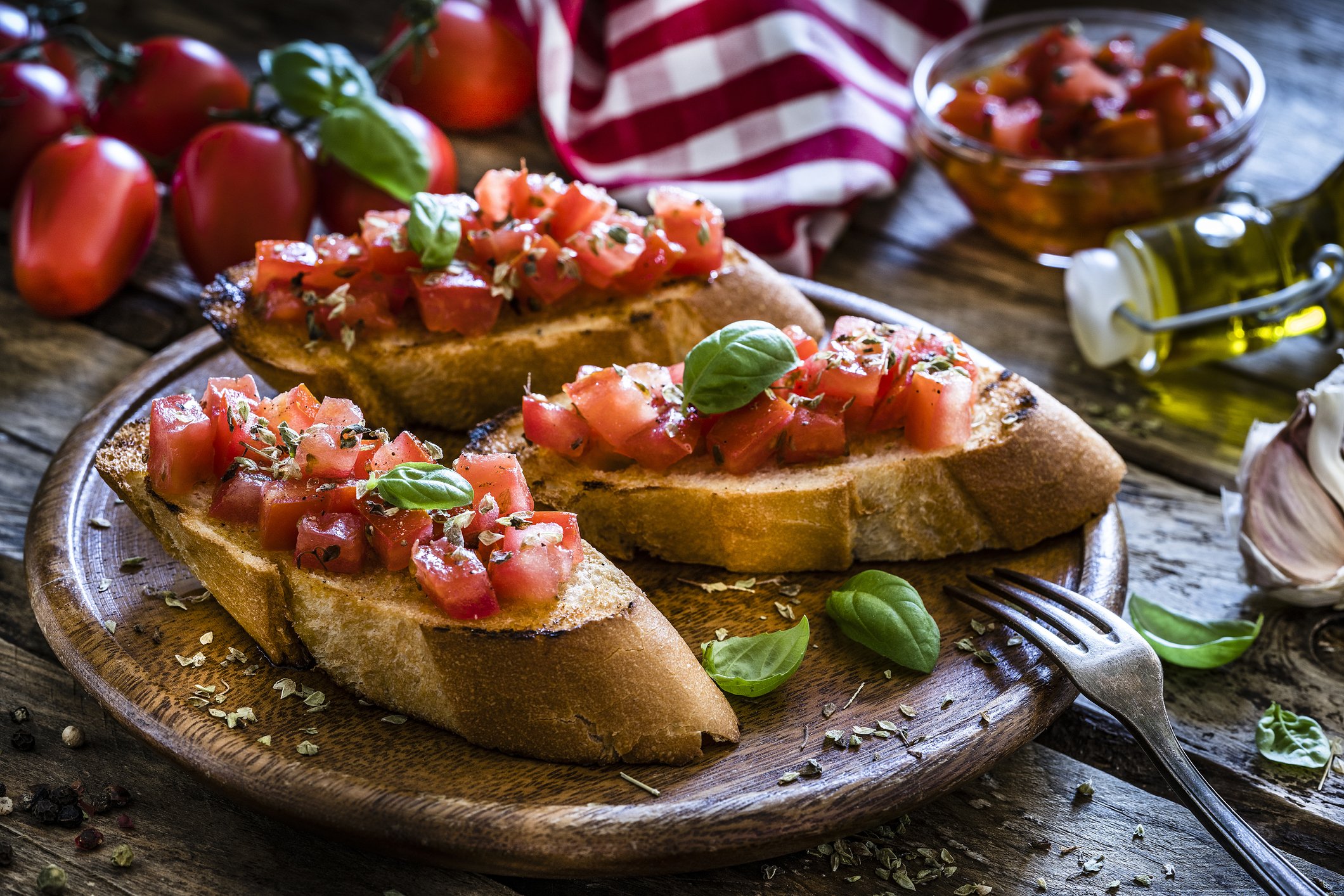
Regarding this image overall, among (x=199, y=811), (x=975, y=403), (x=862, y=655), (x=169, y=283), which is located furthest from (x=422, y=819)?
(x=169, y=283)

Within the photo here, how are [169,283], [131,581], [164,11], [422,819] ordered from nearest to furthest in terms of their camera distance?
[422,819] → [131,581] → [169,283] → [164,11]

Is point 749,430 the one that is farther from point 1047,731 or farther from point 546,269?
point 1047,731

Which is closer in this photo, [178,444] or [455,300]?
[178,444]

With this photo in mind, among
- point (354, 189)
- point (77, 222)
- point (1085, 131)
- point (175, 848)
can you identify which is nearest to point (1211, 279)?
point (1085, 131)

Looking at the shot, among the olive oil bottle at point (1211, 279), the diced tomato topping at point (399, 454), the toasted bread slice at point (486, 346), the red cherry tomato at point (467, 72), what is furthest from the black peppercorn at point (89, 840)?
the red cherry tomato at point (467, 72)

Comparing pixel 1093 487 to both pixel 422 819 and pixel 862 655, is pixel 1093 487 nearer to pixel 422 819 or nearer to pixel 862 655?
pixel 862 655

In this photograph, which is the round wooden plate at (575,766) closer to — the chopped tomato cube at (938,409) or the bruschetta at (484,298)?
the chopped tomato cube at (938,409)
